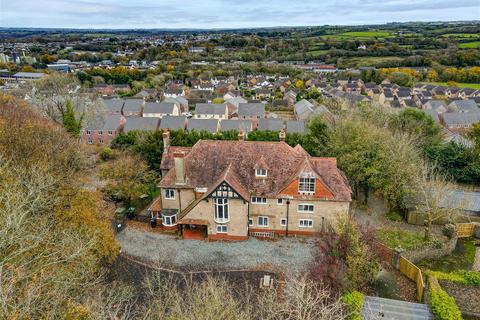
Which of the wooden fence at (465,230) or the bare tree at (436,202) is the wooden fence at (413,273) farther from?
the wooden fence at (465,230)

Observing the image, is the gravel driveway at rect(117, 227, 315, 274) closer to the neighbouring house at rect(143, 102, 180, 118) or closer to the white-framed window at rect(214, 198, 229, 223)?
the white-framed window at rect(214, 198, 229, 223)

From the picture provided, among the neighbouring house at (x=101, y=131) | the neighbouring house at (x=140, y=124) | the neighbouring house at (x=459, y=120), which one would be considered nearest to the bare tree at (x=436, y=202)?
the neighbouring house at (x=459, y=120)

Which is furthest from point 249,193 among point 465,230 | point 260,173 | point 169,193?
point 465,230

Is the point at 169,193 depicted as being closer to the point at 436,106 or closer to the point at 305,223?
the point at 305,223

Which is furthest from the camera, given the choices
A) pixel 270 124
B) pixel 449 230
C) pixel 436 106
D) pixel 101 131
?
pixel 436 106

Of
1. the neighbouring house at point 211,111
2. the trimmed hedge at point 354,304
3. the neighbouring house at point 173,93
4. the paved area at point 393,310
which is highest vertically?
the neighbouring house at point 173,93

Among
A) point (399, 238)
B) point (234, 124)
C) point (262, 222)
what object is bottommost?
point (399, 238)

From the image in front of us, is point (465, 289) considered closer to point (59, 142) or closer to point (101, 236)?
point (101, 236)
